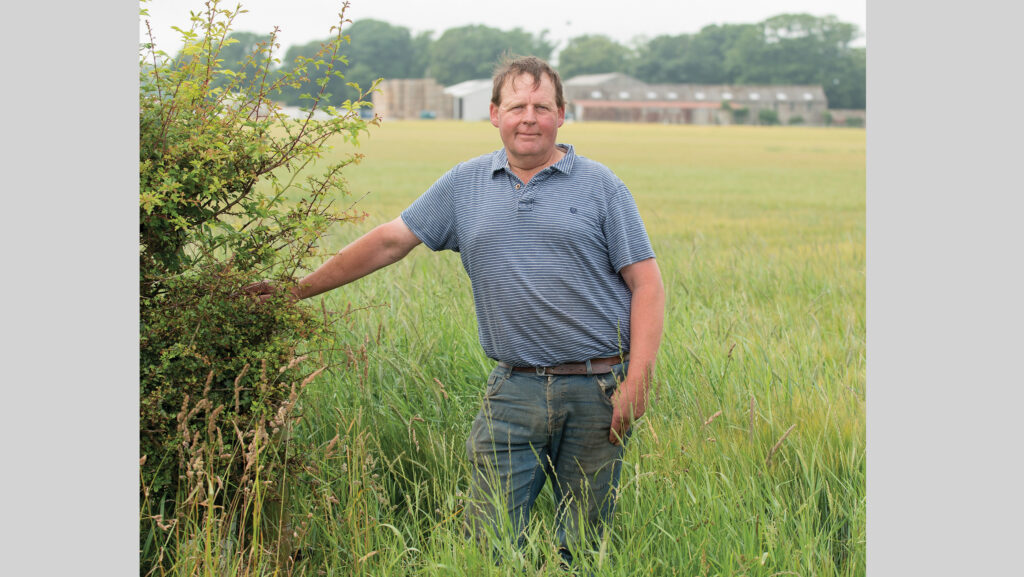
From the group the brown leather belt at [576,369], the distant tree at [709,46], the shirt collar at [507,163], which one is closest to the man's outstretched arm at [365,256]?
the shirt collar at [507,163]

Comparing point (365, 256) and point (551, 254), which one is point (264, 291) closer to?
point (365, 256)

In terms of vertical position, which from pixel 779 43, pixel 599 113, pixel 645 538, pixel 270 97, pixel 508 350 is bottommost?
pixel 645 538

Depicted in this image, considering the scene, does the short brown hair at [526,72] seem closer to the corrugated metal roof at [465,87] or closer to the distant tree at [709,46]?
the corrugated metal roof at [465,87]

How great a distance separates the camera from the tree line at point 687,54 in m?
101

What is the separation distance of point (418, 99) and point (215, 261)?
4178 inches

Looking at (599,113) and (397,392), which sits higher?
(599,113)

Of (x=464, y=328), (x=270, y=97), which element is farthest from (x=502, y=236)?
(x=464, y=328)

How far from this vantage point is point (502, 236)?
340cm

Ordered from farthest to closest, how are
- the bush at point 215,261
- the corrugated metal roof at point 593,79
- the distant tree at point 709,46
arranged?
the corrugated metal roof at point 593,79
the distant tree at point 709,46
the bush at point 215,261

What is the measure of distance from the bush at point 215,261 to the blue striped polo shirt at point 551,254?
0.57 m

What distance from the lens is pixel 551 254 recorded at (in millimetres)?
3385

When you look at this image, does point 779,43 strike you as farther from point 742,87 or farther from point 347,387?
point 347,387

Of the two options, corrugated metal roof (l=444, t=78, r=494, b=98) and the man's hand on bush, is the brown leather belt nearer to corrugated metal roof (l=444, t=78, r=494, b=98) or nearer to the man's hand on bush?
the man's hand on bush

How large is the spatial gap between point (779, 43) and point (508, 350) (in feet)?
373
